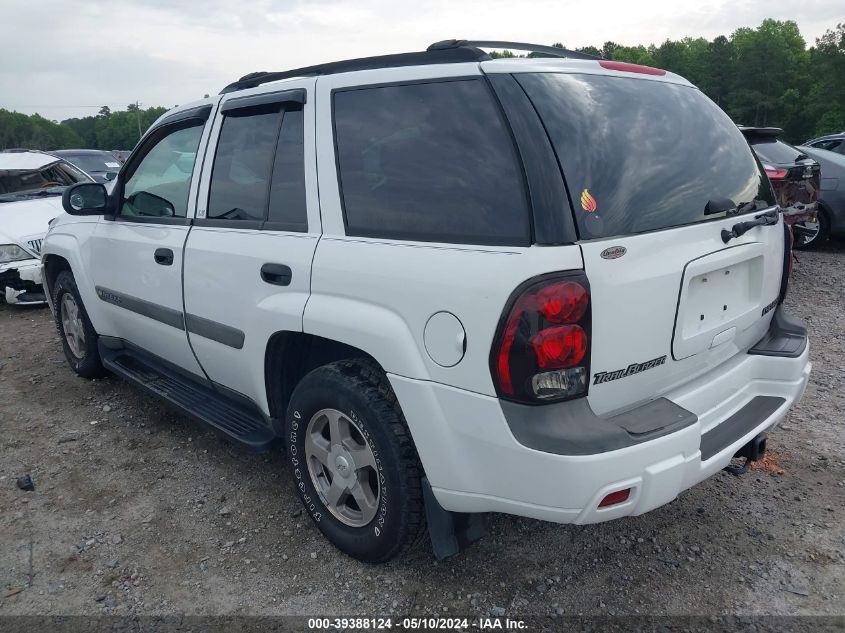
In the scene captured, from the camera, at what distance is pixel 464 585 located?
258cm

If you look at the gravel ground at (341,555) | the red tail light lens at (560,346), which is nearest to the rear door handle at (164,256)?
the gravel ground at (341,555)

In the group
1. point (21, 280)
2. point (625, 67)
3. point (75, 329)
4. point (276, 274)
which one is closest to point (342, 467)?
point (276, 274)

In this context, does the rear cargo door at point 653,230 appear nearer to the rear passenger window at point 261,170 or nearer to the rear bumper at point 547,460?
the rear bumper at point 547,460

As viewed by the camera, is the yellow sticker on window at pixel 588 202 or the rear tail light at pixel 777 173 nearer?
the yellow sticker on window at pixel 588 202

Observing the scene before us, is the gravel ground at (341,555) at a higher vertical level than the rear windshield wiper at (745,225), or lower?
lower

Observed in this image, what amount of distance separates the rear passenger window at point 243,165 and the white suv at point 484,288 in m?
0.01

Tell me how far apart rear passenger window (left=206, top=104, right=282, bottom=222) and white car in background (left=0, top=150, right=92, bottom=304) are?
15.2 feet

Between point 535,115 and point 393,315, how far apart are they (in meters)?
0.80

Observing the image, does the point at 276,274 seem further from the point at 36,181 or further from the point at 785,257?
the point at 36,181

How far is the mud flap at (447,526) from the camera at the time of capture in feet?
7.66

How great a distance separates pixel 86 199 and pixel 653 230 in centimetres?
333

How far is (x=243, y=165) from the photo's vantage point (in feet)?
10.1

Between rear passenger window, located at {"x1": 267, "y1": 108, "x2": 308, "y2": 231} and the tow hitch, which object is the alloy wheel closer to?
rear passenger window, located at {"x1": 267, "y1": 108, "x2": 308, "y2": 231}

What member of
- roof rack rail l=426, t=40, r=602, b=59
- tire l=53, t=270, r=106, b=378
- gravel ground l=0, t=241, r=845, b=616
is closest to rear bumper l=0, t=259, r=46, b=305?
tire l=53, t=270, r=106, b=378
